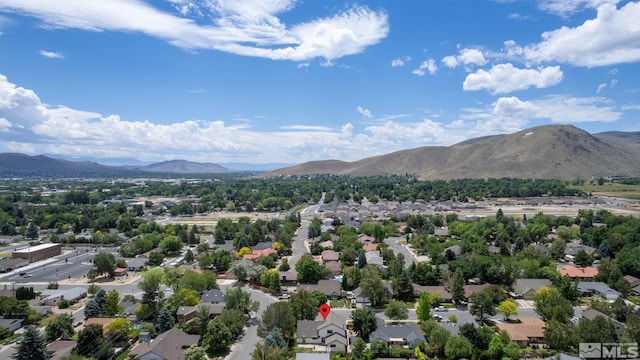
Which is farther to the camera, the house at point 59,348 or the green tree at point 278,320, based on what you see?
the green tree at point 278,320

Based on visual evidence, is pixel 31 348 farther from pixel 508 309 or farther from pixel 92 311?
pixel 508 309

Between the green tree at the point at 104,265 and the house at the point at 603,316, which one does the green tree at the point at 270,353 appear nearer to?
the house at the point at 603,316

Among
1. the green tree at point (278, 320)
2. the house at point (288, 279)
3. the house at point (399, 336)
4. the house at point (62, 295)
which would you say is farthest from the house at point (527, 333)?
the house at point (62, 295)

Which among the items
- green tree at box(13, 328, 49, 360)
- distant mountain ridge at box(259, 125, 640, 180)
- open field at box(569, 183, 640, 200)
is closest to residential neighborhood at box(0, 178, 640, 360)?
green tree at box(13, 328, 49, 360)

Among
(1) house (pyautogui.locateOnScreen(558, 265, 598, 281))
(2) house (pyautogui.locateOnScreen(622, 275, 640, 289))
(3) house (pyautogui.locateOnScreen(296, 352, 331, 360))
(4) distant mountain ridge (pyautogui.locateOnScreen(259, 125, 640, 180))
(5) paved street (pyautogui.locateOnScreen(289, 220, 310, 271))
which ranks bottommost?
(5) paved street (pyautogui.locateOnScreen(289, 220, 310, 271))

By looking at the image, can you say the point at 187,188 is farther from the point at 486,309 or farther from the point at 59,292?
the point at 486,309

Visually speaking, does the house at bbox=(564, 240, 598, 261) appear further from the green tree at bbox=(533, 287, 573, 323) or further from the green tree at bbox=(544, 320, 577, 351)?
the green tree at bbox=(544, 320, 577, 351)
